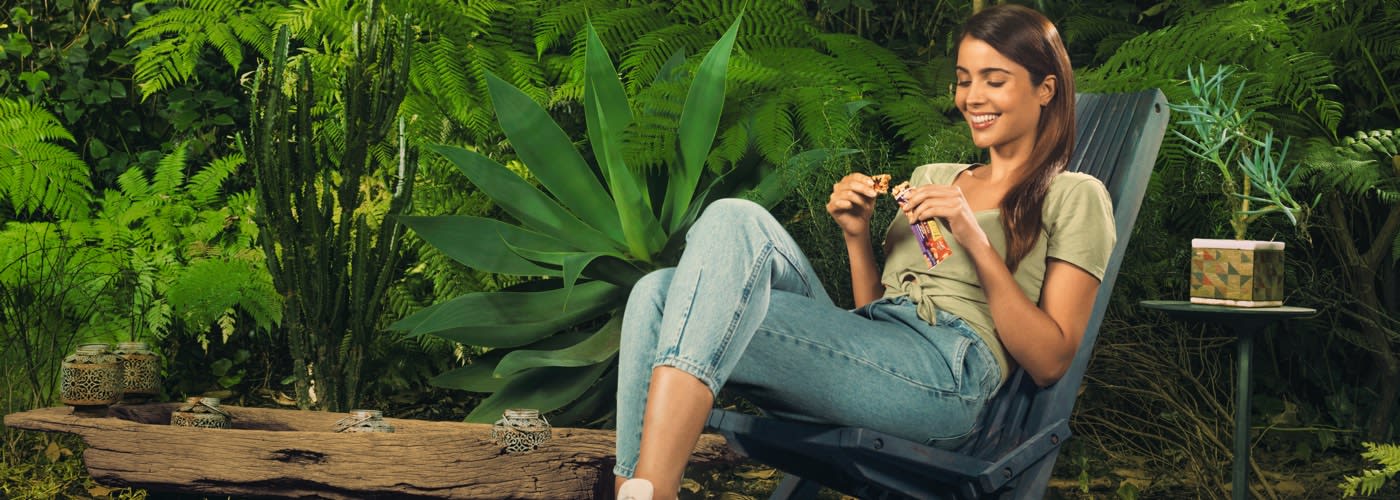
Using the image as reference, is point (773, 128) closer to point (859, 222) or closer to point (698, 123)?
point (698, 123)

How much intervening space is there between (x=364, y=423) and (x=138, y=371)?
68 cm

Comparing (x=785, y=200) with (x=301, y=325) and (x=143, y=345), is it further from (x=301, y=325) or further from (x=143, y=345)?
(x=143, y=345)

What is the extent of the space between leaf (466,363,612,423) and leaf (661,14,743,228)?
44 cm

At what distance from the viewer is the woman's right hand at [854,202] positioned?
2.04 meters

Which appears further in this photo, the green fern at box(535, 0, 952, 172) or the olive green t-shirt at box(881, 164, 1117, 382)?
the green fern at box(535, 0, 952, 172)

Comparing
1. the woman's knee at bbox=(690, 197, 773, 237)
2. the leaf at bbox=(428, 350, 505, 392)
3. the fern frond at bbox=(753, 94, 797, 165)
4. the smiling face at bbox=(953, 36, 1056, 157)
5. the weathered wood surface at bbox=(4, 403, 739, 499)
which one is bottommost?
the leaf at bbox=(428, 350, 505, 392)

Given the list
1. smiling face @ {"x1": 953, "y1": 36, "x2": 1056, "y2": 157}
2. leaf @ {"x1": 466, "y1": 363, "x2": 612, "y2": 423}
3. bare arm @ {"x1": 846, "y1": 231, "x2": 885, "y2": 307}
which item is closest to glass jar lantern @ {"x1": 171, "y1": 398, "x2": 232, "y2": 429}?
leaf @ {"x1": 466, "y1": 363, "x2": 612, "y2": 423}

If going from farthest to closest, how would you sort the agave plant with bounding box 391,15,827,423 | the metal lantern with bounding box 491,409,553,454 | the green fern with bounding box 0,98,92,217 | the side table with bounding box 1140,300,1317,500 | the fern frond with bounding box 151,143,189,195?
the fern frond with bounding box 151,143,189,195
the green fern with bounding box 0,98,92,217
the agave plant with bounding box 391,15,827,423
the metal lantern with bounding box 491,409,553,454
the side table with bounding box 1140,300,1317,500

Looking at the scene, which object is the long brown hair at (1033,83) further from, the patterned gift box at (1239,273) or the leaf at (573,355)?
the leaf at (573,355)

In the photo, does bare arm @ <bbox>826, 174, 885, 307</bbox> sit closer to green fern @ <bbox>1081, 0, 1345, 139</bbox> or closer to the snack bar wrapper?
the snack bar wrapper

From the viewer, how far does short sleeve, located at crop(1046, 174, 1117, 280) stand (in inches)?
76.5

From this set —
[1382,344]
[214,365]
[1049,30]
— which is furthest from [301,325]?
[1382,344]

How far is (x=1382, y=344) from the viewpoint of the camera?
330 centimetres

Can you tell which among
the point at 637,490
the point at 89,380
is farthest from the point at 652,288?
the point at 89,380
